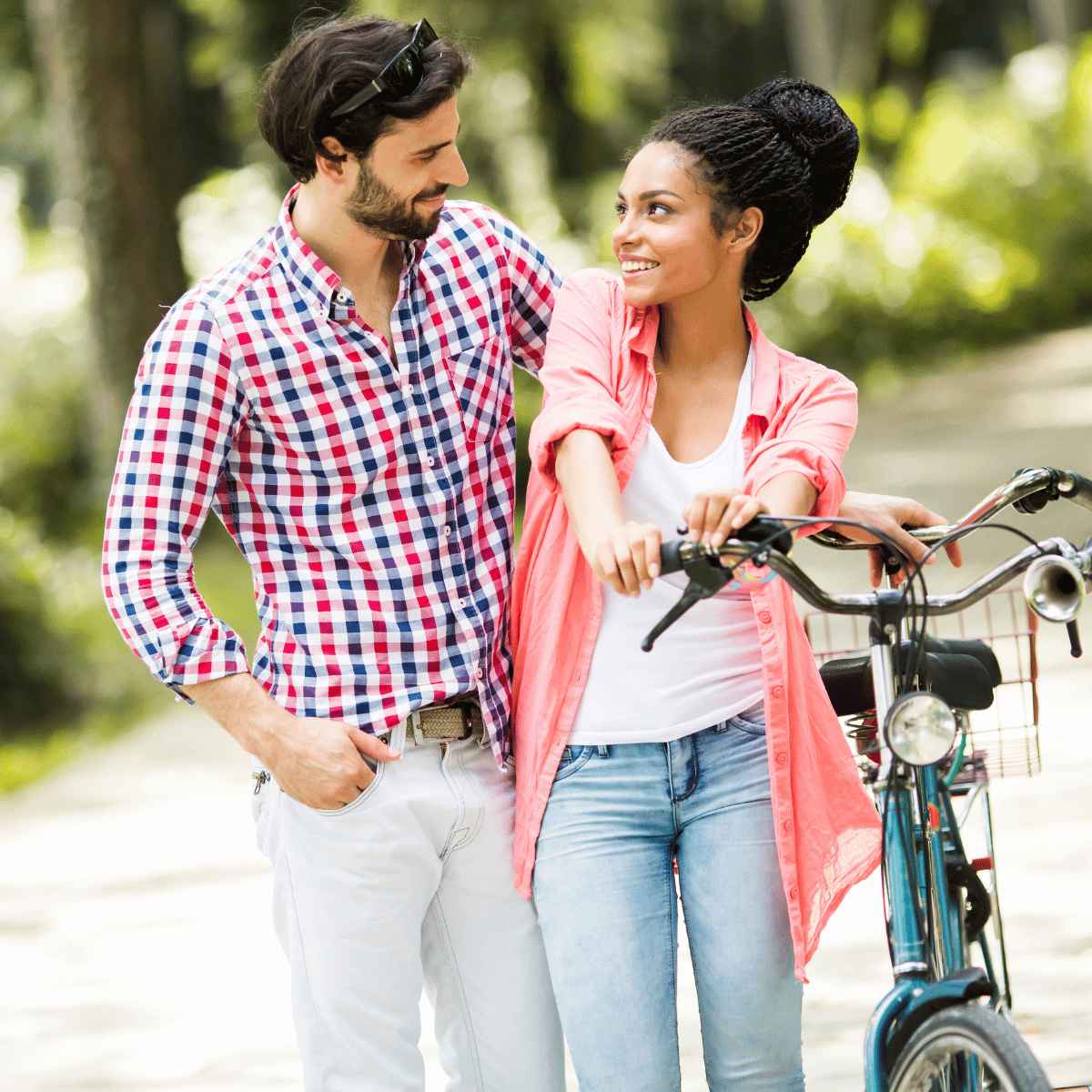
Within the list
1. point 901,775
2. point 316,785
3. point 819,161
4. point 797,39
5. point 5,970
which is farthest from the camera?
point 797,39

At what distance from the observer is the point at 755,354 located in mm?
2738

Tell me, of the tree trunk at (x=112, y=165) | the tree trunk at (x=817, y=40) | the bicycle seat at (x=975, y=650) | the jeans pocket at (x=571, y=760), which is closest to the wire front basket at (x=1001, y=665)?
the bicycle seat at (x=975, y=650)

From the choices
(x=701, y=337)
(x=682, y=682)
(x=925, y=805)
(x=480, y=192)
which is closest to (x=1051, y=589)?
(x=925, y=805)

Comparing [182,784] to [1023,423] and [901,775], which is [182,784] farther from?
[1023,423]

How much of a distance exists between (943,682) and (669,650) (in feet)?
1.59

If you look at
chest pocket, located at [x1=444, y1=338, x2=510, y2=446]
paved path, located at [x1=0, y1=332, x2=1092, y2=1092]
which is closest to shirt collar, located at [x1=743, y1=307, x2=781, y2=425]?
chest pocket, located at [x1=444, y1=338, x2=510, y2=446]

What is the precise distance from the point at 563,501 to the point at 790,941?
823mm

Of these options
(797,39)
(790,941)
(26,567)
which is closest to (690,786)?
(790,941)

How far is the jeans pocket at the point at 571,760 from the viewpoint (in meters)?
2.58

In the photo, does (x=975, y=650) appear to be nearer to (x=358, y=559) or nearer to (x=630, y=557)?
(x=630, y=557)

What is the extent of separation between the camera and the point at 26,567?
8.99 metres

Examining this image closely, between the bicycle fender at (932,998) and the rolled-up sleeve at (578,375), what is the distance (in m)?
0.97

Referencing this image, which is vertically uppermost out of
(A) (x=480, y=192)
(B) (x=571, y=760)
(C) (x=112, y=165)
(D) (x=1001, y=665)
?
(A) (x=480, y=192)

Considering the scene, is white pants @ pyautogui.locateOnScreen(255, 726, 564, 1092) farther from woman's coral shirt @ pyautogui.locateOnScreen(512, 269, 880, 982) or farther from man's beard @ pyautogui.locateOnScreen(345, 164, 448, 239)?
man's beard @ pyautogui.locateOnScreen(345, 164, 448, 239)
